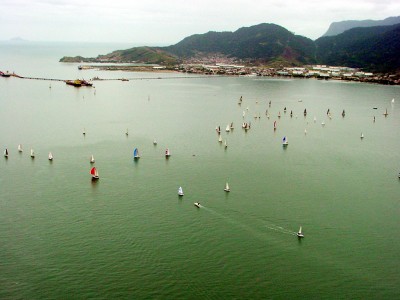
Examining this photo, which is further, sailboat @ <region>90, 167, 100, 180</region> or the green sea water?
sailboat @ <region>90, 167, 100, 180</region>

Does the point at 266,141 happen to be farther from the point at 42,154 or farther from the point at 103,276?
the point at 103,276

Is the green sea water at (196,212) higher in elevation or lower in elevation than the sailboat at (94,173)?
lower

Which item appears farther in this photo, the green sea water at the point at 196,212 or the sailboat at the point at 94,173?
the sailboat at the point at 94,173

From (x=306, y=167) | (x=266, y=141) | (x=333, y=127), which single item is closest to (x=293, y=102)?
(x=333, y=127)

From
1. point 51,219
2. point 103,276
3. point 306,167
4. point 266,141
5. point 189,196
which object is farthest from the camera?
point 266,141

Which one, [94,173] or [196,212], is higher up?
[94,173]

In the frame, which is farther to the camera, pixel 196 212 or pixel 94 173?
pixel 94 173

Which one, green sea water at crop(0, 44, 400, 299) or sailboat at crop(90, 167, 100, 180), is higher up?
sailboat at crop(90, 167, 100, 180)

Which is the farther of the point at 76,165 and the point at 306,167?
the point at 306,167
